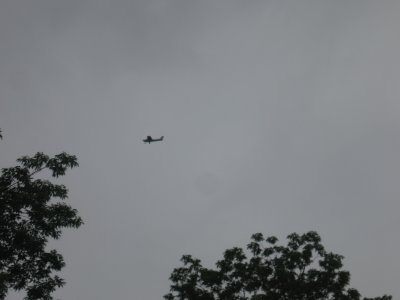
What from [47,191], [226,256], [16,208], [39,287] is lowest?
[39,287]

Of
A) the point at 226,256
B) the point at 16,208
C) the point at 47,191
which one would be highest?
the point at 226,256

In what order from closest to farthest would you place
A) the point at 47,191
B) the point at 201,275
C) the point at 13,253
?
the point at 13,253 → the point at 47,191 → the point at 201,275

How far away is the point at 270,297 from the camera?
25.2 m

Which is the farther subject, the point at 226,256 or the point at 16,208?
the point at 226,256

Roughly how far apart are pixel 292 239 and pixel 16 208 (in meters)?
18.3

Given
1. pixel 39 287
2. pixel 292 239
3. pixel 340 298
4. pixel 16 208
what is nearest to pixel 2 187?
pixel 16 208

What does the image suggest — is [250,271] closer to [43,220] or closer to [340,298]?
[340,298]

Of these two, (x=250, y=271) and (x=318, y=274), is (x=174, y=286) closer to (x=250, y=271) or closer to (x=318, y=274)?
(x=250, y=271)

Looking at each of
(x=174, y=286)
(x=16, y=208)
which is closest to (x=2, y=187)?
(x=16, y=208)

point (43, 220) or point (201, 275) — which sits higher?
point (201, 275)

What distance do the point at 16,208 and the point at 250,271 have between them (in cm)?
1612

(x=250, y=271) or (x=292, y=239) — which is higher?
(x=292, y=239)

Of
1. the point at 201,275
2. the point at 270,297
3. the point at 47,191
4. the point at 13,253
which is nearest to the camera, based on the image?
the point at 13,253

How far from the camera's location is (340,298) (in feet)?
83.2
